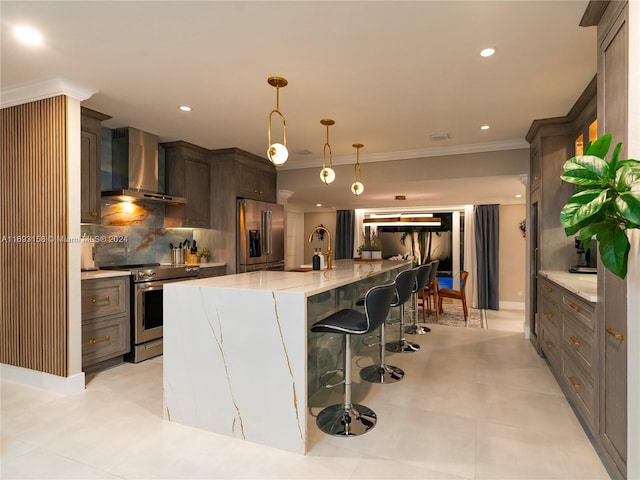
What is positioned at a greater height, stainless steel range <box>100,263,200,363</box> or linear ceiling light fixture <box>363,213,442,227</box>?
linear ceiling light fixture <box>363,213,442,227</box>

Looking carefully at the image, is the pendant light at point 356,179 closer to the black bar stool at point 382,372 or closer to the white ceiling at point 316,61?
the white ceiling at point 316,61

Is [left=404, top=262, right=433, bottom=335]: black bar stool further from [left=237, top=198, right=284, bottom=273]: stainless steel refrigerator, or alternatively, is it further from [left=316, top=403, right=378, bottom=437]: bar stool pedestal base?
[left=237, top=198, right=284, bottom=273]: stainless steel refrigerator

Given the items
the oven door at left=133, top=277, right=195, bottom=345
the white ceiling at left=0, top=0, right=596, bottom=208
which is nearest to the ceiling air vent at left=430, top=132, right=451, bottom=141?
the white ceiling at left=0, top=0, right=596, bottom=208

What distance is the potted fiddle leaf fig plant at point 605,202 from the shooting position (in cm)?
129

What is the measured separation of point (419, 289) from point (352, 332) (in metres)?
2.37

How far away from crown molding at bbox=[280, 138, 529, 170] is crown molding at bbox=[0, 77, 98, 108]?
3.10 meters

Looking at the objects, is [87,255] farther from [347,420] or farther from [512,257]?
[512,257]

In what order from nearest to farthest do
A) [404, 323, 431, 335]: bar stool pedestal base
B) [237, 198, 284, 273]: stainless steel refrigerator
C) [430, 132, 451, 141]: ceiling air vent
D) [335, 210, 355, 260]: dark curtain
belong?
[430, 132, 451, 141]: ceiling air vent, [404, 323, 431, 335]: bar stool pedestal base, [237, 198, 284, 273]: stainless steel refrigerator, [335, 210, 355, 260]: dark curtain

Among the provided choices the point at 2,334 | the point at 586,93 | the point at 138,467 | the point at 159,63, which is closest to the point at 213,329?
the point at 138,467

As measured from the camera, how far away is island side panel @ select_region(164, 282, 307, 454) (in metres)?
2.21

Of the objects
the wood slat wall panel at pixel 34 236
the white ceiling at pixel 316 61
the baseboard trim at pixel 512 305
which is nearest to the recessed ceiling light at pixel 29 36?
the white ceiling at pixel 316 61

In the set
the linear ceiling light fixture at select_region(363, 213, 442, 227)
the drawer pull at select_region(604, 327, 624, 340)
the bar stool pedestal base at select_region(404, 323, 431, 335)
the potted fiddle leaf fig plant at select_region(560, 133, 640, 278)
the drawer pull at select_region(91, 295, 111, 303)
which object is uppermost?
the linear ceiling light fixture at select_region(363, 213, 442, 227)

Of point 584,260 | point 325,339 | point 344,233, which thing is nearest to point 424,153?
point 584,260

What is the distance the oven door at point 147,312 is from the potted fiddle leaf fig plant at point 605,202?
3584 mm
